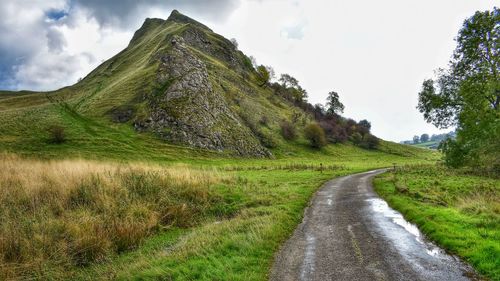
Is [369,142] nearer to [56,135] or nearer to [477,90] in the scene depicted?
[477,90]

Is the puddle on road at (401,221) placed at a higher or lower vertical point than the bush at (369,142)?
lower

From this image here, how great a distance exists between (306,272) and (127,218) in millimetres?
8521

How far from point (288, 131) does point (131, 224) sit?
95.7 metres

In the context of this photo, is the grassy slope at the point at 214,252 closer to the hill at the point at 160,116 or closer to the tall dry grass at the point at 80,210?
the tall dry grass at the point at 80,210

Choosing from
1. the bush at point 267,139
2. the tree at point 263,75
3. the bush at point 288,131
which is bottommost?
the bush at point 267,139

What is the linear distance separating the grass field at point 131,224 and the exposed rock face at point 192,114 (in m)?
53.6

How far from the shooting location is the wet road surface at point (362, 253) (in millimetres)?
9133

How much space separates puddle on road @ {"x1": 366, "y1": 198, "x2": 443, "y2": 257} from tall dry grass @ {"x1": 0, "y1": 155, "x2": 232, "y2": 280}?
359 inches

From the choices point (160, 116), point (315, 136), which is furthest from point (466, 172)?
point (315, 136)

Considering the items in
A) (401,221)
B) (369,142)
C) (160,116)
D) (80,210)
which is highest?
(369,142)

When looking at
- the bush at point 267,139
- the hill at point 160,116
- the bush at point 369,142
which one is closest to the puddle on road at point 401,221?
the hill at point 160,116

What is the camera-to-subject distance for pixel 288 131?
108m

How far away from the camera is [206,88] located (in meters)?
93.5

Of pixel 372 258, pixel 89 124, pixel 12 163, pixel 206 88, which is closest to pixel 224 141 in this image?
pixel 206 88
